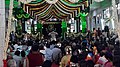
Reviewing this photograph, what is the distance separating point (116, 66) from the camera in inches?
218

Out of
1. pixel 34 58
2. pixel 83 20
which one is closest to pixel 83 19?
pixel 83 20

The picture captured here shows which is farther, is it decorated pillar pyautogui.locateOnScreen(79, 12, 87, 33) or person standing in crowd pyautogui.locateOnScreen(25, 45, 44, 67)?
decorated pillar pyautogui.locateOnScreen(79, 12, 87, 33)

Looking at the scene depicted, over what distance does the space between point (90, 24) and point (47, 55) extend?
1793cm

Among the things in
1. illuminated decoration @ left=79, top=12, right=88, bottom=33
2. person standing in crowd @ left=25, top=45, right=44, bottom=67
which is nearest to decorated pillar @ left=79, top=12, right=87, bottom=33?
illuminated decoration @ left=79, top=12, right=88, bottom=33

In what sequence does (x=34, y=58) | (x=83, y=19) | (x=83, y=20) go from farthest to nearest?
(x=83, y=20) < (x=83, y=19) < (x=34, y=58)

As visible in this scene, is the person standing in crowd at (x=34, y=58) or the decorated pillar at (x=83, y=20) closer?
the person standing in crowd at (x=34, y=58)

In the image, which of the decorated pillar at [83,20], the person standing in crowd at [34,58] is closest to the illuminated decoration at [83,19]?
the decorated pillar at [83,20]

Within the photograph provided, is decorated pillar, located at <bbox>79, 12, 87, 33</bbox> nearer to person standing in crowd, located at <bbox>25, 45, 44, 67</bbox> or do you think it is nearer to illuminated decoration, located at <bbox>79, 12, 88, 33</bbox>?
illuminated decoration, located at <bbox>79, 12, 88, 33</bbox>

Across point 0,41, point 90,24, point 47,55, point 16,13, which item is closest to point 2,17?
point 0,41

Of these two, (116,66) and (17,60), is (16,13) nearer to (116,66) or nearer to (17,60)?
(17,60)

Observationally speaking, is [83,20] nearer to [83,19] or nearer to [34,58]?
[83,19]

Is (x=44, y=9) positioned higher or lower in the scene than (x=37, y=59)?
higher

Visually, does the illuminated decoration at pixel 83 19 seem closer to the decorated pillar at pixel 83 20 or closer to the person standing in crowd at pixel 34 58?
the decorated pillar at pixel 83 20

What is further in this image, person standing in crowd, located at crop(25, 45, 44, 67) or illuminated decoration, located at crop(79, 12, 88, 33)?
illuminated decoration, located at crop(79, 12, 88, 33)
